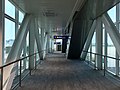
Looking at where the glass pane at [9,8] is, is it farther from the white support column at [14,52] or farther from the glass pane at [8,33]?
the white support column at [14,52]

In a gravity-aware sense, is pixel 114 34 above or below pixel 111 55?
above

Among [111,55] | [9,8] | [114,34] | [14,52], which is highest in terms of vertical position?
[9,8]

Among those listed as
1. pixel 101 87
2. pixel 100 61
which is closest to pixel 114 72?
pixel 100 61

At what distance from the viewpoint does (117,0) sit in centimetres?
591

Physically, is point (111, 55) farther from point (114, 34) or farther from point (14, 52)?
point (14, 52)

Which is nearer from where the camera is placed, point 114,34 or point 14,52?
point 14,52

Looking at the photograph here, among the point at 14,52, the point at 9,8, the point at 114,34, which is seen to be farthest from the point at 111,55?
the point at 9,8

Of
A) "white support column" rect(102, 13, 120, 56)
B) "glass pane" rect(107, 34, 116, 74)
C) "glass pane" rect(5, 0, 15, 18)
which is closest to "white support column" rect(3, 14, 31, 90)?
"glass pane" rect(5, 0, 15, 18)

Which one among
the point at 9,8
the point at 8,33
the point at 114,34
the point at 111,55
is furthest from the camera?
the point at 111,55

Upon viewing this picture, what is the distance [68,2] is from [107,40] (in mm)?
3500

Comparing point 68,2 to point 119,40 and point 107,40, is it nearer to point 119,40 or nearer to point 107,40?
point 119,40

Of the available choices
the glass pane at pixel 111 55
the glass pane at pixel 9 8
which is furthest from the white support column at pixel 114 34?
the glass pane at pixel 9 8

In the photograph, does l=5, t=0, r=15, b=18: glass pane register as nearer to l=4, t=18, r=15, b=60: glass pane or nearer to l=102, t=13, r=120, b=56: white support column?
l=4, t=18, r=15, b=60: glass pane

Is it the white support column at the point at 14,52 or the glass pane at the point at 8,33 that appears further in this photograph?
the glass pane at the point at 8,33
